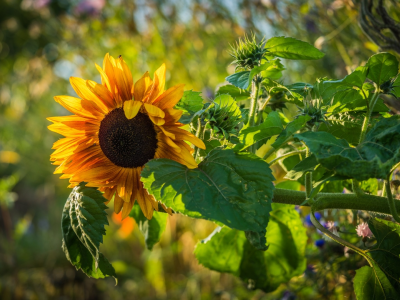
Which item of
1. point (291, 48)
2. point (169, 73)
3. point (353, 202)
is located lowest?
point (353, 202)

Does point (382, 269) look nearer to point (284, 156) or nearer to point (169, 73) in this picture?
point (284, 156)

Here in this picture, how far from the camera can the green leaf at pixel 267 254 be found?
2.11ft

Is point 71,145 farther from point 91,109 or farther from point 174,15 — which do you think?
point 174,15

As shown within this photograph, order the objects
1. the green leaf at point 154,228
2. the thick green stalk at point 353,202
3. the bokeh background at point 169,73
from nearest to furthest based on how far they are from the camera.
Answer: the thick green stalk at point 353,202
the green leaf at point 154,228
the bokeh background at point 169,73

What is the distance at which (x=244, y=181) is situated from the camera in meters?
0.43

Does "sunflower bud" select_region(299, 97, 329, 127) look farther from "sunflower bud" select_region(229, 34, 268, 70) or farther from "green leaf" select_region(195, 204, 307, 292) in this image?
"green leaf" select_region(195, 204, 307, 292)

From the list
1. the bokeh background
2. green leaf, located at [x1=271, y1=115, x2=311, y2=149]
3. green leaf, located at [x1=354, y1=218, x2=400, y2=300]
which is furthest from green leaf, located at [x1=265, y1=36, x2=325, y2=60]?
the bokeh background

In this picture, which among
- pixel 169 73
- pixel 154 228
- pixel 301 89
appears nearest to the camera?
pixel 301 89

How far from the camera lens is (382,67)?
0.45m

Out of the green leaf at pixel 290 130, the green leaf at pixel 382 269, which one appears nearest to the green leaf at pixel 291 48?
the green leaf at pixel 290 130

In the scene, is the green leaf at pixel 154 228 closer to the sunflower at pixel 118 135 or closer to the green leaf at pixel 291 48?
the sunflower at pixel 118 135

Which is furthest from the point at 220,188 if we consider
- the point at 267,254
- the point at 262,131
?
the point at 267,254

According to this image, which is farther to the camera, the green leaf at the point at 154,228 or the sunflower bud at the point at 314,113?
the green leaf at the point at 154,228

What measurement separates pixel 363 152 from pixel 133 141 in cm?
30
